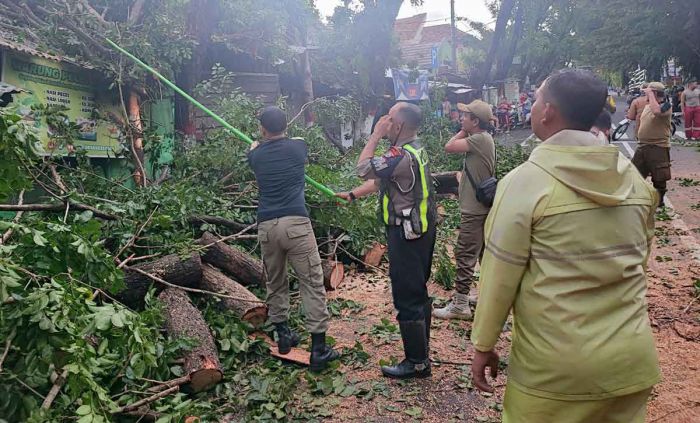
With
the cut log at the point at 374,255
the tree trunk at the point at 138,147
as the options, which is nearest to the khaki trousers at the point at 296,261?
the cut log at the point at 374,255

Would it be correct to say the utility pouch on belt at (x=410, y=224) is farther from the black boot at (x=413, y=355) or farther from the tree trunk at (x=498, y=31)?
the tree trunk at (x=498, y=31)

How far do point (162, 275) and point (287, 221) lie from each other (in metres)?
1.22

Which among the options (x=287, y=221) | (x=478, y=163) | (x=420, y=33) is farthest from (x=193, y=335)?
Result: (x=420, y=33)

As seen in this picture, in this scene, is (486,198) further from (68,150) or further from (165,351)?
(68,150)

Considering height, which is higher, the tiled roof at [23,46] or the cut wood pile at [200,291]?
the tiled roof at [23,46]

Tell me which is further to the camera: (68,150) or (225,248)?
(68,150)

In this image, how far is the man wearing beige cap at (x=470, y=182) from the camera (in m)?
4.52

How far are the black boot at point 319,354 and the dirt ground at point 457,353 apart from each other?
0.57 ft

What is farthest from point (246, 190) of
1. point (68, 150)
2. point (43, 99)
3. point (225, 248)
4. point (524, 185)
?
point (524, 185)

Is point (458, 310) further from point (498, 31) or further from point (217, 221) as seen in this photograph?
point (498, 31)

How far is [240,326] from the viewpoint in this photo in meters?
4.37

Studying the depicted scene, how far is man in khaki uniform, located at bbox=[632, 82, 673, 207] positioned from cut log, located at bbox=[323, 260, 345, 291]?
469cm

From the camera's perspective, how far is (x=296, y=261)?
4.09 meters

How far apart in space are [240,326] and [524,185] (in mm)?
3139
